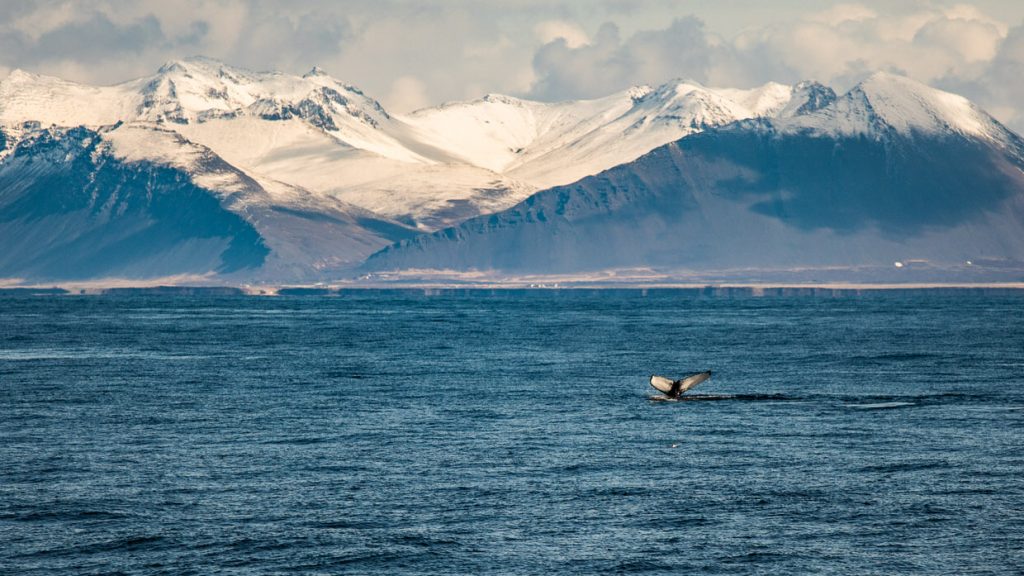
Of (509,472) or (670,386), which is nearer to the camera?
(509,472)

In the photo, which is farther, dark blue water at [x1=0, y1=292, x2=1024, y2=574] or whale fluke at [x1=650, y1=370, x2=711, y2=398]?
whale fluke at [x1=650, y1=370, x2=711, y2=398]

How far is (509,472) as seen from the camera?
63125 mm

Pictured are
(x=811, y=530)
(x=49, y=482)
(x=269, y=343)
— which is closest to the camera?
(x=811, y=530)

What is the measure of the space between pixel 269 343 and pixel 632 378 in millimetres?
64087

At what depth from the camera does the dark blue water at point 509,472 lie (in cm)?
4912

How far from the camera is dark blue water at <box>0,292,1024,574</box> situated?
49125 millimetres

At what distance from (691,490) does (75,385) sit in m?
57.5

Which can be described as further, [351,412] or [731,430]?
[351,412]

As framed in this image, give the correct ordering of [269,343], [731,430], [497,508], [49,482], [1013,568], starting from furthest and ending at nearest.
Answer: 1. [269,343]
2. [731,430]
3. [49,482]
4. [497,508]
5. [1013,568]

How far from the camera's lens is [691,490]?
59.0 meters

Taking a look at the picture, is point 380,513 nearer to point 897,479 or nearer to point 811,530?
point 811,530

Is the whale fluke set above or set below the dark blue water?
above

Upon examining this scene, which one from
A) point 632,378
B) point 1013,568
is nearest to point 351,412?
point 632,378

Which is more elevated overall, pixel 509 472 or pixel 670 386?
pixel 670 386
